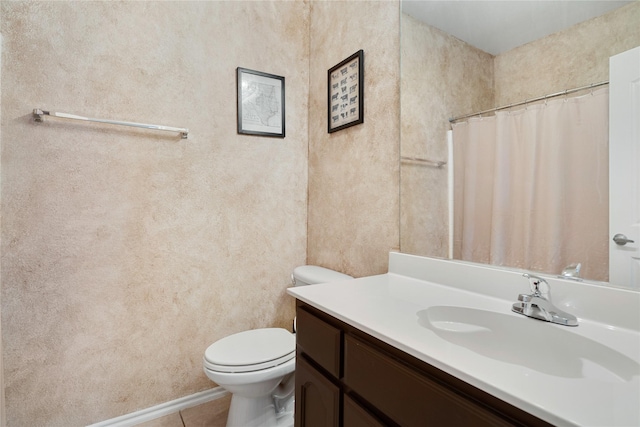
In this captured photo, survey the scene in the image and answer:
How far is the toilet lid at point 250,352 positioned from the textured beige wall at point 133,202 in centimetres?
32

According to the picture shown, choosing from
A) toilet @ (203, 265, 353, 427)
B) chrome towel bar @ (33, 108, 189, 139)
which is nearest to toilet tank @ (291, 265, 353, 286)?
toilet @ (203, 265, 353, 427)

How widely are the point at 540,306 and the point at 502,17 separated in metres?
0.94

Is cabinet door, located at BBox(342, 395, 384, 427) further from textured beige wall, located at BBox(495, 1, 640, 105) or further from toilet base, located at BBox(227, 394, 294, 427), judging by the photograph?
textured beige wall, located at BBox(495, 1, 640, 105)

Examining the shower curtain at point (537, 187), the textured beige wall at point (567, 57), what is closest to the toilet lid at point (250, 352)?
the shower curtain at point (537, 187)

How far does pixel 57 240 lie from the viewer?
1361 mm

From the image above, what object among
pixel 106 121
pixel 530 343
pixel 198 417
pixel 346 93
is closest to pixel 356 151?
pixel 346 93

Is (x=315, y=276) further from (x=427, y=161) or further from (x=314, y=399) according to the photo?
(x=427, y=161)

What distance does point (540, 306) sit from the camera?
0.75 meters

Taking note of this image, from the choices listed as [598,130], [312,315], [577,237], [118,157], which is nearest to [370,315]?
[312,315]

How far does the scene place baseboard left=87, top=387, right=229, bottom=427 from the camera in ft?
4.87

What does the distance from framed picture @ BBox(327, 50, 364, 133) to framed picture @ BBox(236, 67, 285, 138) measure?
0.34 metres

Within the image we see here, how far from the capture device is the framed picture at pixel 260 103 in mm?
1759

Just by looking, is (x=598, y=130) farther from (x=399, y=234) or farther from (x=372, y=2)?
(x=372, y=2)

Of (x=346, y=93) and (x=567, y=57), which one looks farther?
(x=346, y=93)
